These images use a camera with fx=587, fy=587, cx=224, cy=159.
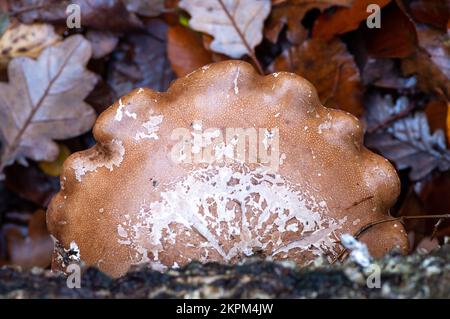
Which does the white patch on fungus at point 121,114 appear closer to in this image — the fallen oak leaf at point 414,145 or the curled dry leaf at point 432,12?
the fallen oak leaf at point 414,145

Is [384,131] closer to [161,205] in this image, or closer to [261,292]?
[161,205]

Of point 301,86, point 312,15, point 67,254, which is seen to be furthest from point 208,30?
point 67,254

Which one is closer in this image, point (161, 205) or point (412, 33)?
point (161, 205)

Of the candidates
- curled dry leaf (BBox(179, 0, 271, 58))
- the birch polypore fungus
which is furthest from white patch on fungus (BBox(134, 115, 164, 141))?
curled dry leaf (BBox(179, 0, 271, 58))

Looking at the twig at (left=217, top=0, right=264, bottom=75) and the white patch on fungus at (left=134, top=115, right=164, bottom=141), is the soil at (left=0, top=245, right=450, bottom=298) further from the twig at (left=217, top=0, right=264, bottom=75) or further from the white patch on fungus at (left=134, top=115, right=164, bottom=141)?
the twig at (left=217, top=0, right=264, bottom=75)

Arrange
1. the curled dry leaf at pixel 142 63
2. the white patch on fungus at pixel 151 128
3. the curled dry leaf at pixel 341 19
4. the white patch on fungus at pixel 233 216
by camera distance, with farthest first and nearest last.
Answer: the curled dry leaf at pixel 142 63 → the curled dry leaf at pixel 341 19 → the white patch on fungus at pixel 151 128 → the white patch on fungus at pixel 233 216

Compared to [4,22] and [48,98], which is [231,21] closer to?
[48,98]

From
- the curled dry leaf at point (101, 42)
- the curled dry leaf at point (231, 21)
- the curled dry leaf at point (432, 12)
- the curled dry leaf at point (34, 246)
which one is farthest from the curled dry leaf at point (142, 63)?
the curled dry leaf at point (432, 12)
